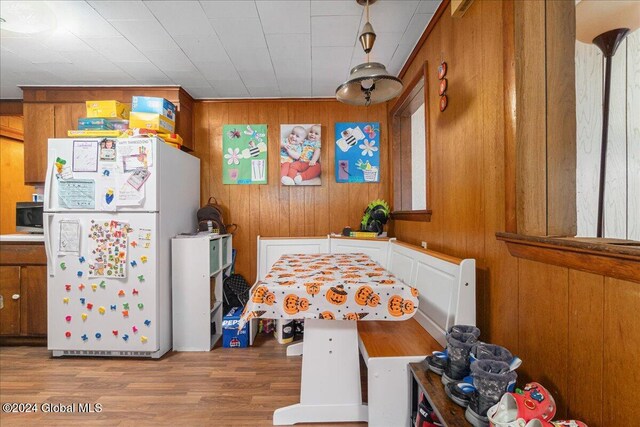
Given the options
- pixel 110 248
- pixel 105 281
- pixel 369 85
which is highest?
pixel 369 85

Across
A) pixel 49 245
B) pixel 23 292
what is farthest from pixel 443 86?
pixel 23 292

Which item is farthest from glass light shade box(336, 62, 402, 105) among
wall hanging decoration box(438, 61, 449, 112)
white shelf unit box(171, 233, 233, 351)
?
white shelf unit box(171, 233, 233, 351)

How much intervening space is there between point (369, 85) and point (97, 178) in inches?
91.3

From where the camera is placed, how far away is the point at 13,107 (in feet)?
11.4

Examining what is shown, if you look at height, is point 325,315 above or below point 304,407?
above

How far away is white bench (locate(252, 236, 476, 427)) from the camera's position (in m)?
1.50

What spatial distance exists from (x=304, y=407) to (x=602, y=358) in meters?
1.43

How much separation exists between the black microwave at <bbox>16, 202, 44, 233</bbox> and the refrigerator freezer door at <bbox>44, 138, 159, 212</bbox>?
679 mm

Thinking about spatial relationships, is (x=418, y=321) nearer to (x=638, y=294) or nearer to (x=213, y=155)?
(x=638, y=294)

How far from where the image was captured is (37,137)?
3.10 meters

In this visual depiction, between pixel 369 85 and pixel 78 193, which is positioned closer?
pixel 369 85

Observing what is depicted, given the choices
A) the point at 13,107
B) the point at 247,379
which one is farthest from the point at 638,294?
the point at 13,107

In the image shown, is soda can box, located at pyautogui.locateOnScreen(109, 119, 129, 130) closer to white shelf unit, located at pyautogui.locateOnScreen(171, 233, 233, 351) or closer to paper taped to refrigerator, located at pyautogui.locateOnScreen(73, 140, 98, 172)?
paper taped to refrigerator, located at pyautogui.locateOnScreen(73, 140, 98, 172)

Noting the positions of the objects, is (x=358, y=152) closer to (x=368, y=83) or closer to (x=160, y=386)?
(x=368, y=83)
